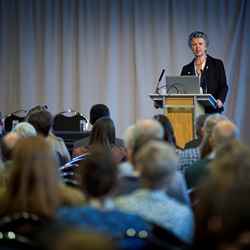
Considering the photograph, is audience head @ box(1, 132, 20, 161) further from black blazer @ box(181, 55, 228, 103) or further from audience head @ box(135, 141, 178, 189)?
black blazer @ box(181, 55, 228, 103)

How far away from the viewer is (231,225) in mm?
1738

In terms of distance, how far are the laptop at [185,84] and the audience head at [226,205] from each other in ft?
13.2

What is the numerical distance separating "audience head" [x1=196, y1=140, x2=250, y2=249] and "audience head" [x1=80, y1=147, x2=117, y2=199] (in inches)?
17.5

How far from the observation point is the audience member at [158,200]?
2686mm

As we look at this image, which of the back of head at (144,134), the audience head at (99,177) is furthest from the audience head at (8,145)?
the audience head at (99,177)

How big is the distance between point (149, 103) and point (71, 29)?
5.63 feet

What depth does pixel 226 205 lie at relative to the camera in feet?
5.74

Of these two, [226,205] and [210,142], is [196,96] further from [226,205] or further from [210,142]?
[226,205]

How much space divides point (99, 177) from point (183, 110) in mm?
3866

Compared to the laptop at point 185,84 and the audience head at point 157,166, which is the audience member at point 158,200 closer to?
the audience head at point 157,166

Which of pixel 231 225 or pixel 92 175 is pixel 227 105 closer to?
pixel 92 175

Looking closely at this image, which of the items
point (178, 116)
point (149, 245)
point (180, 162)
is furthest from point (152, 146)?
point (178, 116)

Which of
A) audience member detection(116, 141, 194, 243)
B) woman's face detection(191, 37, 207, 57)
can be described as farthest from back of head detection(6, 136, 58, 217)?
woman's face detection(191, 37, 207, 57)

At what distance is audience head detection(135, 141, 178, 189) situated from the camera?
2701 millimetres
